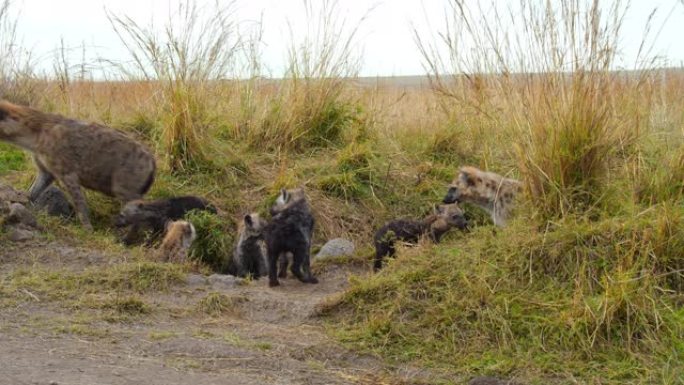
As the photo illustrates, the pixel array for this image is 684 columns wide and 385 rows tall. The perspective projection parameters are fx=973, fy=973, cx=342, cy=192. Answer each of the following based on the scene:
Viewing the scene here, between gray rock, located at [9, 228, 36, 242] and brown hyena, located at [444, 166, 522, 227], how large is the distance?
3.60 metres

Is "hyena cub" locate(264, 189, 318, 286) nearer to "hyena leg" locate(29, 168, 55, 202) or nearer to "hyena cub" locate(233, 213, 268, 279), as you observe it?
"hyena cub" locate(233, 213, 268, 279)

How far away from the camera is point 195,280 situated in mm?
6996

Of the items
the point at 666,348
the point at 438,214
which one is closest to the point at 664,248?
the point at 666,348

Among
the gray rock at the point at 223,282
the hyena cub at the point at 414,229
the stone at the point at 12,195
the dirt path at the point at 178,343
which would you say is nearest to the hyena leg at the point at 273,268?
the gray rock at the point at 223,282

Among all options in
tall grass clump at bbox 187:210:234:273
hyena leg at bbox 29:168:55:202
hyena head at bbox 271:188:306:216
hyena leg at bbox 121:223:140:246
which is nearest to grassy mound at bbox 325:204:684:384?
hyena head at bbox 271:188:306:216

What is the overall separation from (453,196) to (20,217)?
3.72m

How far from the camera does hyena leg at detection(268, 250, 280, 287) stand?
7.44 metres

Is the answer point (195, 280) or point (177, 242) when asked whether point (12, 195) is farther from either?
point (195, 280)

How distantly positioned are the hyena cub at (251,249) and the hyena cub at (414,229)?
1020 millimetres

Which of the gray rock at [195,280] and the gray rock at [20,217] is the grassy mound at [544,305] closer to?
the gray rock at [195,280]

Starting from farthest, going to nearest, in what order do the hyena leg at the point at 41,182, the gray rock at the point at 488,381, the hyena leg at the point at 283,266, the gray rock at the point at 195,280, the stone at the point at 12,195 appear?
the hyena leg at the point at 41,182 < the stone at the point at 12,195 < the hyena leg at the point at 283,266 < the gray rock at the point at 195,280 < the gray rock at the point at 488,381

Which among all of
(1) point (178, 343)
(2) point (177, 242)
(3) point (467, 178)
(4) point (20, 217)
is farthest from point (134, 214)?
(1) point (178, 343)

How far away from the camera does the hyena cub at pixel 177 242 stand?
7.84m

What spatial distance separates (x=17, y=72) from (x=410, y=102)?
5306 millimetres
